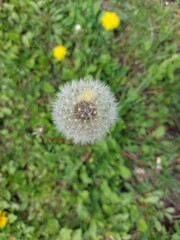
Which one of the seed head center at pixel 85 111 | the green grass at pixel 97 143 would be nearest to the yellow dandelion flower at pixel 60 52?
the green grass at pixel 97 143

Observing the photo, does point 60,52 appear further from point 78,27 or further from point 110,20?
point 110,20

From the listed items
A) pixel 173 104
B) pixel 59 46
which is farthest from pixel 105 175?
pixel 59 46

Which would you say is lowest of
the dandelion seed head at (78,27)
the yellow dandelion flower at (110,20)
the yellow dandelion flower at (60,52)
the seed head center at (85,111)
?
the seed head center at (85,111)

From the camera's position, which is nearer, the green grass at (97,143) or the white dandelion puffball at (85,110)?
the white dandelion puffball at (85,110)

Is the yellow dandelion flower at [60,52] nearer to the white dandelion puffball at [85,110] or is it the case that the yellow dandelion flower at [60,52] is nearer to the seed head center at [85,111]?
the white dandelion puffball at [85,110]

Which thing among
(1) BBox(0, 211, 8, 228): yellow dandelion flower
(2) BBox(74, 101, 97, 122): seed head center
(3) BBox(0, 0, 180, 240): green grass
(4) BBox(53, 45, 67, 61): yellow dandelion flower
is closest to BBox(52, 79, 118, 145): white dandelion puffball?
(2) BBox(74, 101, 97, 122): seed head center

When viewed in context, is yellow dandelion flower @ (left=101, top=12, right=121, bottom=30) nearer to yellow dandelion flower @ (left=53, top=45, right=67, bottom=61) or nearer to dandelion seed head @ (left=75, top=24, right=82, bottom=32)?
dandelion seed head @ (left=75, top=24, right=82, bottom=32)
